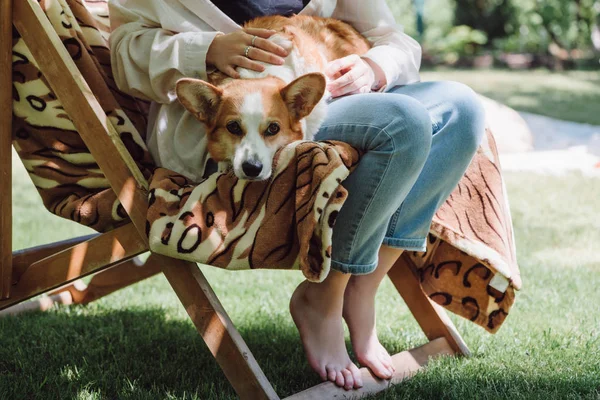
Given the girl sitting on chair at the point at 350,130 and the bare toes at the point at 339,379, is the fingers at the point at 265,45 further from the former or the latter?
the bare toes at the point at 339,379

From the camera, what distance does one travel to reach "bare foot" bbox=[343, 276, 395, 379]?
2.10m

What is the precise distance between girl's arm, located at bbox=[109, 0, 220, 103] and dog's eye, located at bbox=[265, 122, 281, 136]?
0.84ft

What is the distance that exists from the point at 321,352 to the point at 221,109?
2.31ft

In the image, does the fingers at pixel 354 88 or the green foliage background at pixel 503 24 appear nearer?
the fingers at pixel 354 88

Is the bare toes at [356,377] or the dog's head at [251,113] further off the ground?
the dog's head at [251,113]

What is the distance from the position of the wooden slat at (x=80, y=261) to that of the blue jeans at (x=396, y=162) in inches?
20.0

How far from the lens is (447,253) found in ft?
7.64

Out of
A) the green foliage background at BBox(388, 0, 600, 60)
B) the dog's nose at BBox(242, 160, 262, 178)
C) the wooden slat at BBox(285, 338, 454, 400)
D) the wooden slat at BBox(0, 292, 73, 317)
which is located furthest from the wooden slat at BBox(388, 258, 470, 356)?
the green foliage background at BBox(388, 0, 600, 60)

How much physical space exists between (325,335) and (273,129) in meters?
0.59

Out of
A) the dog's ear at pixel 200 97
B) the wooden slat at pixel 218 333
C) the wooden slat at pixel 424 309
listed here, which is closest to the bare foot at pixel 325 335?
the wooden slat at pixel 218 333

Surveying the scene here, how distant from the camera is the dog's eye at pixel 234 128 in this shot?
178 centimetres

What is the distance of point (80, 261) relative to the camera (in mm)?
1953

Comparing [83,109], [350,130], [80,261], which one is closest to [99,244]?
[80,261]

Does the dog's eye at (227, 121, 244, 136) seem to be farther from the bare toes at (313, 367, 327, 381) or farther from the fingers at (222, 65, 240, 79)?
the bare toes at (313, 367, 327, 381)
